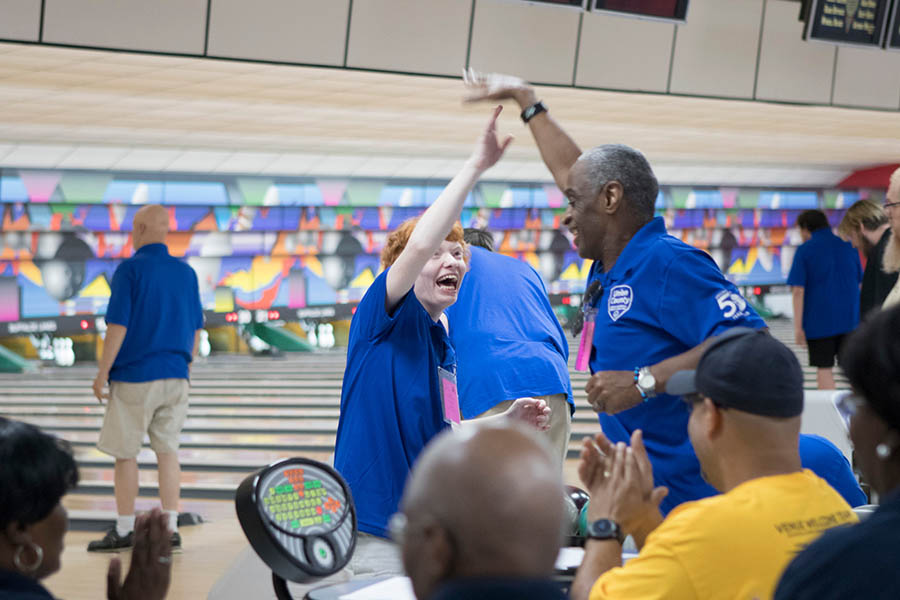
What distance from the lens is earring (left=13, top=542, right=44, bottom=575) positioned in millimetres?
1389

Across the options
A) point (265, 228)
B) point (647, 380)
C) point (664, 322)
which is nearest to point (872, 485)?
point (647, 380)

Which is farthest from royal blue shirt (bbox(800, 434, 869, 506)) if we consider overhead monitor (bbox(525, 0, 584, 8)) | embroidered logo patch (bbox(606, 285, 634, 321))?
overhead monitor (bbox(525, 0, 584, 8))

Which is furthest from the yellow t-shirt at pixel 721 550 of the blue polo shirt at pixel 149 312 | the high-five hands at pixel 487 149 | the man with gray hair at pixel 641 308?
the blue polo shirt at pixel 149 312

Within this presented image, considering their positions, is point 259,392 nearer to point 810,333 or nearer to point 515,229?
point 810,333

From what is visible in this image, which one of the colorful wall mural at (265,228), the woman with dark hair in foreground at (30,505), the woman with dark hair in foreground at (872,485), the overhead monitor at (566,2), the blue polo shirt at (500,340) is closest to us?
the woman with dark hair in foreground at (872,485)

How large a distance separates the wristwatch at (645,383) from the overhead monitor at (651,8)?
16.2ft

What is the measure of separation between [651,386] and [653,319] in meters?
0.20

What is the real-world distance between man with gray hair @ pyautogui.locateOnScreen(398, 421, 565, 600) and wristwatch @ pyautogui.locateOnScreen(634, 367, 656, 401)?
1.30 metres

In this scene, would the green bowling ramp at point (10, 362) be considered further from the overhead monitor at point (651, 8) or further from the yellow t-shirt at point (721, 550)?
the yellow t-shirt at point (721, 550)

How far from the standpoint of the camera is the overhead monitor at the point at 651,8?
22.4ft

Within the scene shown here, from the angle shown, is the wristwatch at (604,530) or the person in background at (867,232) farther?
the person in background at (867,232)

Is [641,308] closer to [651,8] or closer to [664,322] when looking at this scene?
[664,322]

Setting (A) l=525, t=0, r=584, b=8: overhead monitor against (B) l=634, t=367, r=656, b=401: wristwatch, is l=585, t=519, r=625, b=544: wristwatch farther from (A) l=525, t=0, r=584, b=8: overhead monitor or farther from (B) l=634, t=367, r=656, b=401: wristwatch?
(A) l=525, t=0, r=584, b=8: overhead monitor

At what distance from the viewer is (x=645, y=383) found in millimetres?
2297
